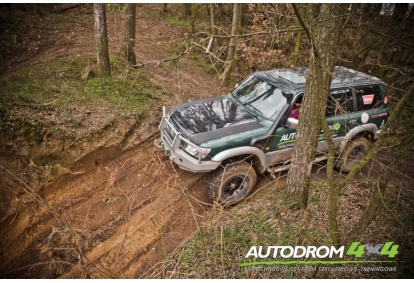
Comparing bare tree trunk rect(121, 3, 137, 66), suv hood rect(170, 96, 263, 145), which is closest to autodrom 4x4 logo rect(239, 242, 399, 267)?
suv hood rect(170, 96, 263, 145)

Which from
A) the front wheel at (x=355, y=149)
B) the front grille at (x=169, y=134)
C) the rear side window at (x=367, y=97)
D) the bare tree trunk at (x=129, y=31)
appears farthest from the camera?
the bare tree trunk at (x=129, y=31)

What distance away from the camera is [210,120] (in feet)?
16.3

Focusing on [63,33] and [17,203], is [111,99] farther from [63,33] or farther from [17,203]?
[63,33]

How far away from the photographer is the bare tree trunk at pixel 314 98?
A: 2.97 metres

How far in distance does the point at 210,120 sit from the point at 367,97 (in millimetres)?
3343

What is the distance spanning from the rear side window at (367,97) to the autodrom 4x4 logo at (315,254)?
2.91m

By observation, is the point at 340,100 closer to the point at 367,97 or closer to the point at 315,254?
the point at 367,97

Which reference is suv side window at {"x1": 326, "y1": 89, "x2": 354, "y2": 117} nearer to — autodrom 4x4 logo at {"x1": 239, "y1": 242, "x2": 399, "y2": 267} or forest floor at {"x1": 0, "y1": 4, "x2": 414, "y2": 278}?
forest floor at {"x1": 0, "y1": 4, "x2": 414, "y2": 278}

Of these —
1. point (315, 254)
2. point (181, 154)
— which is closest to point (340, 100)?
point (315, 254)

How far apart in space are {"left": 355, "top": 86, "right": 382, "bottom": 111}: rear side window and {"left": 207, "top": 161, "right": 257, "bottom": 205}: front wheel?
2.70 meters

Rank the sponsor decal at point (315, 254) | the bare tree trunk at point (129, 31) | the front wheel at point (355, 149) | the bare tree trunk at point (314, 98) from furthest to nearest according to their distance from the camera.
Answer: the bare tree trunk at point (129, 31) → the front wheel at point (355, 149) → the sponsor decal at point (315, 254) → the bare tree trunk at point (314, 98)

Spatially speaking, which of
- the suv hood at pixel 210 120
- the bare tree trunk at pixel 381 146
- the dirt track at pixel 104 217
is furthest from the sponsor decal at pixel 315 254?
the suv hood at pixel 210 120

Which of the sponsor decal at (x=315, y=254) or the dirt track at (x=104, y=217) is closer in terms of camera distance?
the sponsor decal at (x=315, y=254)

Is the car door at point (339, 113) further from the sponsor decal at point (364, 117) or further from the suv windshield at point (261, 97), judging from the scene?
the suv windshield at point (261, 97)
